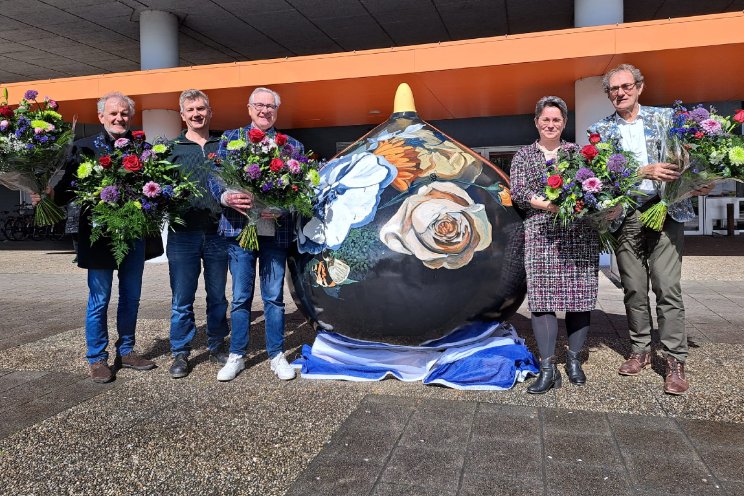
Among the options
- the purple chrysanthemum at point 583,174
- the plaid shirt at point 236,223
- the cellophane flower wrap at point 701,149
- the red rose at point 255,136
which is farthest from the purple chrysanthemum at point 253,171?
the cellophane flower wrap at point 701,149

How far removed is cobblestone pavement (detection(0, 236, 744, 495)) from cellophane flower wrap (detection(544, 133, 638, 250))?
115 cm

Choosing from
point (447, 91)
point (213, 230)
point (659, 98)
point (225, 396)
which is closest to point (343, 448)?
point (225, 396)

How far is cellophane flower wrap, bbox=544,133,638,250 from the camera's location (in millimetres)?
3377

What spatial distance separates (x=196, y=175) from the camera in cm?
430

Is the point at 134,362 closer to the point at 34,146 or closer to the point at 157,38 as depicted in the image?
the point at 34,146

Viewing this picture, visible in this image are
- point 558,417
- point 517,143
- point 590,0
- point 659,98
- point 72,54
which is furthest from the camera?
point 517,143

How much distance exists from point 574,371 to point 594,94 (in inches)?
292

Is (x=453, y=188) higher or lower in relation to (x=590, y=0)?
lower

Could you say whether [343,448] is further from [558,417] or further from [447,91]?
[447,91]

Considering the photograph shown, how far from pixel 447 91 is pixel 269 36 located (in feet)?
17.9

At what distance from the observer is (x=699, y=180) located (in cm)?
349

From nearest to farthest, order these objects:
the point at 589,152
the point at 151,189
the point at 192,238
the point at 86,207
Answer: the point at 589,152
the point at 151,189
the point at 86,207
the point at 192,238

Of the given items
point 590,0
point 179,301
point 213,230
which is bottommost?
point 179,301

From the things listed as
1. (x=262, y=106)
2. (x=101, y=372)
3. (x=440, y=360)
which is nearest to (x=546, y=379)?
(x=440, y=360)
